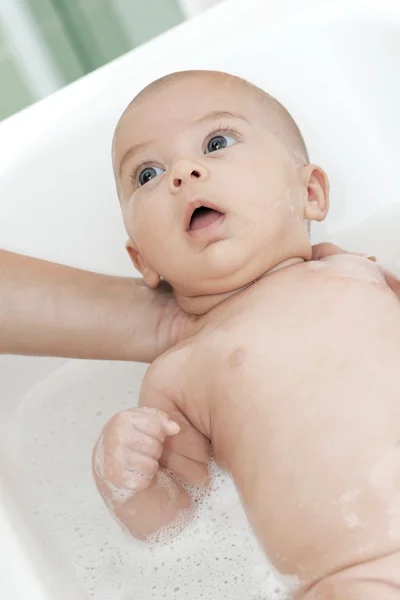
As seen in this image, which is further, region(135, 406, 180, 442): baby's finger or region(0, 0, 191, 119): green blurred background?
region(0, 0, 191, 119): green blurred background

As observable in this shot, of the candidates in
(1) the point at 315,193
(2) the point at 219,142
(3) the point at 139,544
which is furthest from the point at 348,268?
(3) the point at 139,544

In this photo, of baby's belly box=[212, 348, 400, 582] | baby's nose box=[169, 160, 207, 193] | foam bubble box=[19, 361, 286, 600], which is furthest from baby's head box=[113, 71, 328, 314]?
foam bubble box=[19, 361, 286, 600]

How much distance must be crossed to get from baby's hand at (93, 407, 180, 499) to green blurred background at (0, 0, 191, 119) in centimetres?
113

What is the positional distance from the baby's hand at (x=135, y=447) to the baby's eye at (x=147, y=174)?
0.29 meters

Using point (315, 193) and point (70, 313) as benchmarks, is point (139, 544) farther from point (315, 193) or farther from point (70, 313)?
point (315, 193)

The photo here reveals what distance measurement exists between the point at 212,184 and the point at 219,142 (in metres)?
0.08

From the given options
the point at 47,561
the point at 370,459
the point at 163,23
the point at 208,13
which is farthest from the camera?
the point at 163,23

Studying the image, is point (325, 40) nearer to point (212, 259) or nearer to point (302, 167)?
point (302, 167)

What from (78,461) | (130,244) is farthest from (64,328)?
(78,461)

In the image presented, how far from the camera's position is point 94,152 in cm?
135

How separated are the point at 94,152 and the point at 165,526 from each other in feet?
1.98

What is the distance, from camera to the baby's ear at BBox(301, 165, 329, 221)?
1062 mm

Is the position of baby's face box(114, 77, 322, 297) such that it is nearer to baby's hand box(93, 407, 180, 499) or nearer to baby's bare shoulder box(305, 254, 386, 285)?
baby's bare shoulder box(305, 254, 386, 285)

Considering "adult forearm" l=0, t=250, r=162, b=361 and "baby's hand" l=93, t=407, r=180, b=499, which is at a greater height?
"adult forearm" l=0, t=250, r=162, b=361
